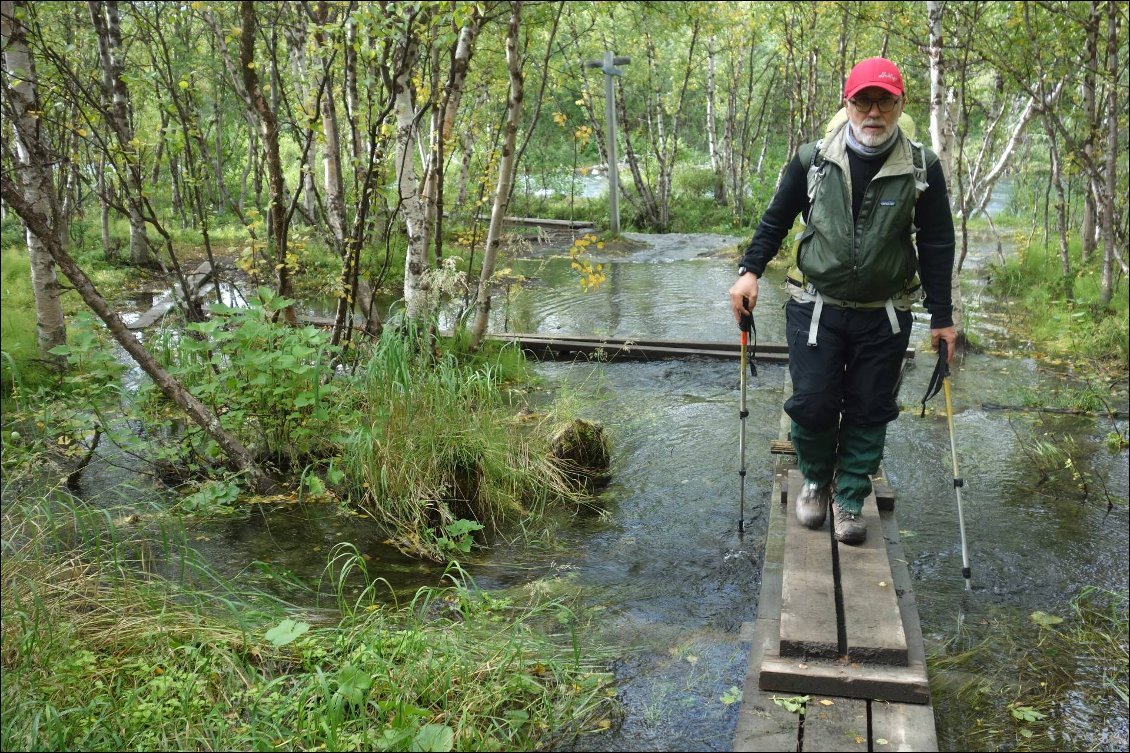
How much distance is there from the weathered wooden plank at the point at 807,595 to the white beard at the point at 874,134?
71.6 inches

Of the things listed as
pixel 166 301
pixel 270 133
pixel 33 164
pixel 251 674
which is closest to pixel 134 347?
pixel 270 133

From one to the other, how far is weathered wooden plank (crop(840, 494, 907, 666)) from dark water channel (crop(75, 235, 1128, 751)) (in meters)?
0.50

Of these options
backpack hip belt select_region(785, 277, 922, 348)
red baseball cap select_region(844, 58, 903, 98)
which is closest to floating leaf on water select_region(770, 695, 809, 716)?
backpack hip belt select_region(785, 277, 922, 348)

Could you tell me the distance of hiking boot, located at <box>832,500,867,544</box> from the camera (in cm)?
432

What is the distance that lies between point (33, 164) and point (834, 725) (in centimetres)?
728

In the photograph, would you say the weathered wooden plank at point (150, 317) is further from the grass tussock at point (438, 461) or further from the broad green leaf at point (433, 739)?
the broad green leaf at point (433, 739)

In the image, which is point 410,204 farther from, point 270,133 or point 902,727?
point 902,727

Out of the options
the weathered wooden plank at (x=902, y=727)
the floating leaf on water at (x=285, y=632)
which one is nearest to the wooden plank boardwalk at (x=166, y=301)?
the floating leaf on water at (x=285, y=632)

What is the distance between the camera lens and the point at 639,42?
77.8 ft

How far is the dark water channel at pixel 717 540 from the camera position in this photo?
3.88 meters

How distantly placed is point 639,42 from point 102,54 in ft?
54.0

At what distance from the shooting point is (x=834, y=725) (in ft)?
10.2

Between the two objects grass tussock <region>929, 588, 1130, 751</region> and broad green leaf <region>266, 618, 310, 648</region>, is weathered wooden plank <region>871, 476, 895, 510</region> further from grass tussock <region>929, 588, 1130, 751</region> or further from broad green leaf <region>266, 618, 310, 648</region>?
broad green leaf <region>266, 618, 310, 648</region>

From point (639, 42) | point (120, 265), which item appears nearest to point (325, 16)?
point (120, 265)
